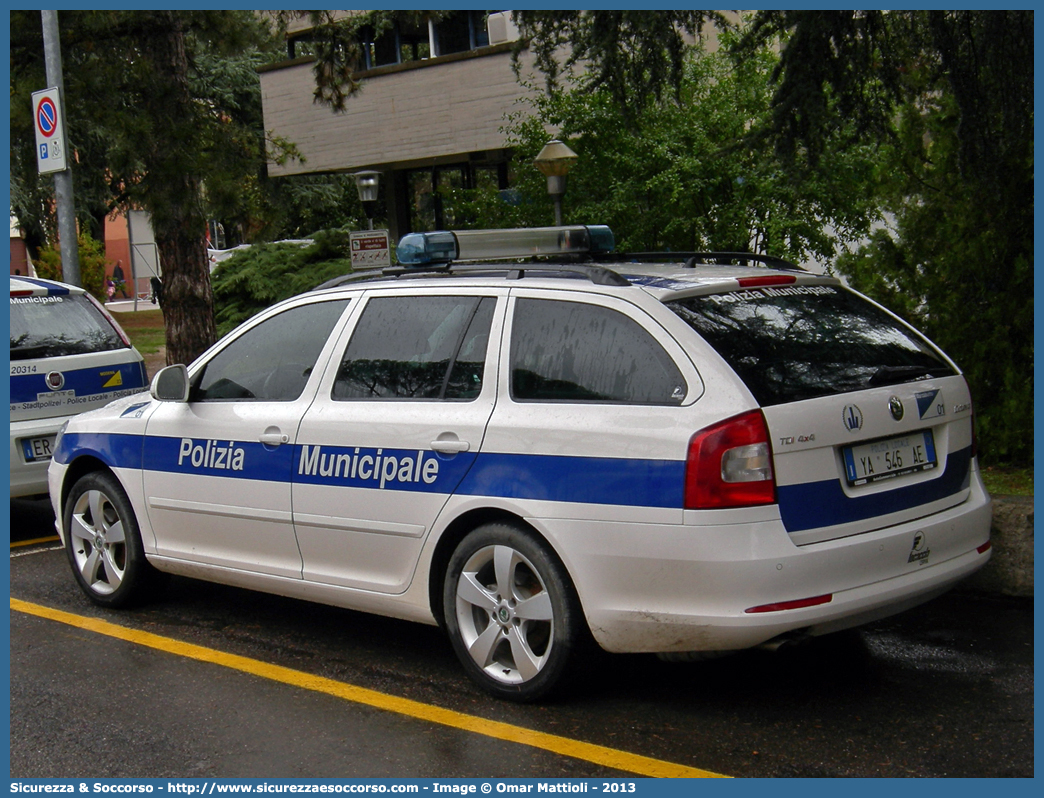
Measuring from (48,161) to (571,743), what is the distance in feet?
33.0

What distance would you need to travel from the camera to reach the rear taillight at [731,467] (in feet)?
13.3

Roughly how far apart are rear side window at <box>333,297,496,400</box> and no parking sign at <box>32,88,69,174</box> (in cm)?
790

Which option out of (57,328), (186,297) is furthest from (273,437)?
(186,297)

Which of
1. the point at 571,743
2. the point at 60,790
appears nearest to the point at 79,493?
the point at 60,790

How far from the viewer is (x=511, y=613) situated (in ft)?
15.1

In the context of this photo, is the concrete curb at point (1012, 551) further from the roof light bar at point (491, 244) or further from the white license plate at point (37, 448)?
the white license plate at point (37, 448)

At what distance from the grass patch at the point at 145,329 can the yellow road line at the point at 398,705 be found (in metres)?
18.5

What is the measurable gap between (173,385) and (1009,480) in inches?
183

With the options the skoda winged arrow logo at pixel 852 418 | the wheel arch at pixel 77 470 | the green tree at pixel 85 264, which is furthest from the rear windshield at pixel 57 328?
the green tree at pixel 85 264

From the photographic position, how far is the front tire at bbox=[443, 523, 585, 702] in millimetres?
4438

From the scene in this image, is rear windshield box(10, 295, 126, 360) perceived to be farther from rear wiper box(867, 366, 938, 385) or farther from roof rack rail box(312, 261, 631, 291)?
rear wiper box(867, 366, 938, 385)

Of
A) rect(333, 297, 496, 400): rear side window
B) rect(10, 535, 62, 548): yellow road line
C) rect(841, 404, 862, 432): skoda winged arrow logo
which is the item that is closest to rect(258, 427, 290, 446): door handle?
rect(333, 297, 496, 400): rear side window

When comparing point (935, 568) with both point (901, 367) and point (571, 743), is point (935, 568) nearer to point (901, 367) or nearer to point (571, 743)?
point (901, 367)

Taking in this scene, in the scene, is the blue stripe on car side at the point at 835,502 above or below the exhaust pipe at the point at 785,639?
above
